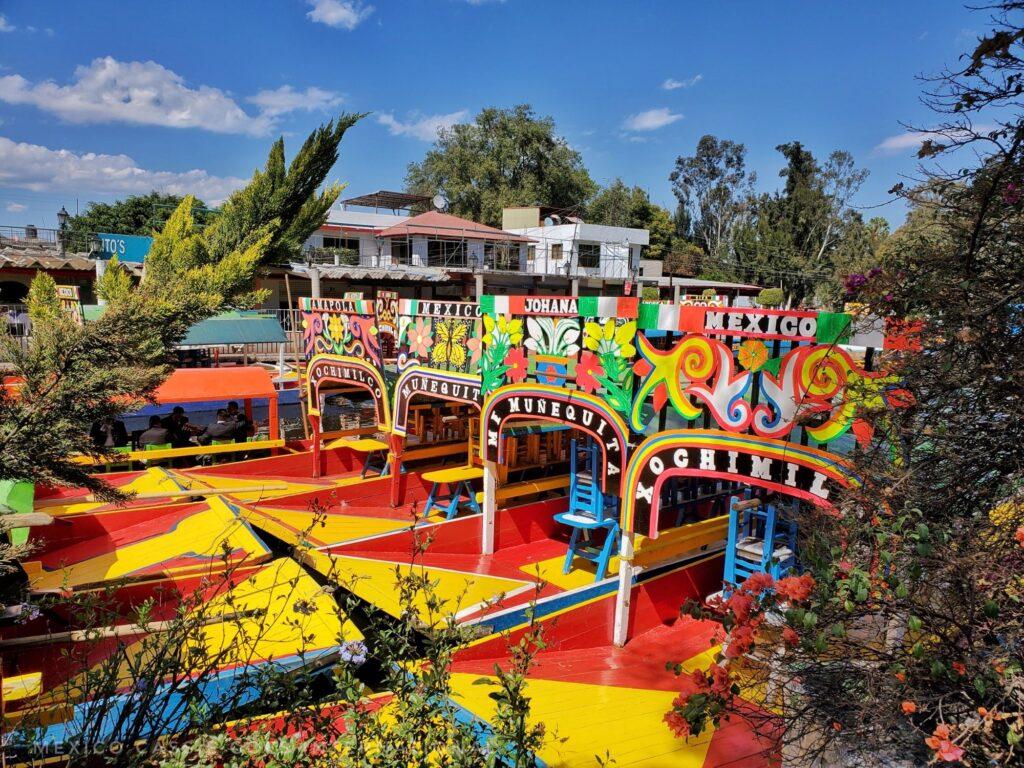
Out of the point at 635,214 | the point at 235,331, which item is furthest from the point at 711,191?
the point at 235,331

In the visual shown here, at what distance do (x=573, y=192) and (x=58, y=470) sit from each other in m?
49.6

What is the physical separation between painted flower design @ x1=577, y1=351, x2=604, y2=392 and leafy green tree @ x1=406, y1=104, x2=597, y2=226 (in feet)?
130

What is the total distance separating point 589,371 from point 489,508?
296 centimetres

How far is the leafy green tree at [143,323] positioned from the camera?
9.32 ft

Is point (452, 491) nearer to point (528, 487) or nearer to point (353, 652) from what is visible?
point (528, 487)

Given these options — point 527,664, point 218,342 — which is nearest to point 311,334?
point 218,342

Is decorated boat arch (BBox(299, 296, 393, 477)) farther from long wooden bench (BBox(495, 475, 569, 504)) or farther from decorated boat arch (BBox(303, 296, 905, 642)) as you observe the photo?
long wooden bench (BBox(495, 475, 569, 504))

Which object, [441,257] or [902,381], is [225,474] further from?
[441,257]

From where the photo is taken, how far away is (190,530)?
850cm

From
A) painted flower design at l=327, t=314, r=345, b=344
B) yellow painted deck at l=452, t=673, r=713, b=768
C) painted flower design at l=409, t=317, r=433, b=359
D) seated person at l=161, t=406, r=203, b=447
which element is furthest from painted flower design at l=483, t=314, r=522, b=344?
seated person at l=161, t=406, r=203, b=447

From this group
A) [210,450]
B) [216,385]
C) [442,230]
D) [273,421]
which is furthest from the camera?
[442,230]

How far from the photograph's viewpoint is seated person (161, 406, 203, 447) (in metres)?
12.3

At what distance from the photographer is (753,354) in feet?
18.6

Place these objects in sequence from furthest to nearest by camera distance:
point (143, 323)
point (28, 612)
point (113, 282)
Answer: point (113, 282)
point (28, 612)
point (143, 323)
